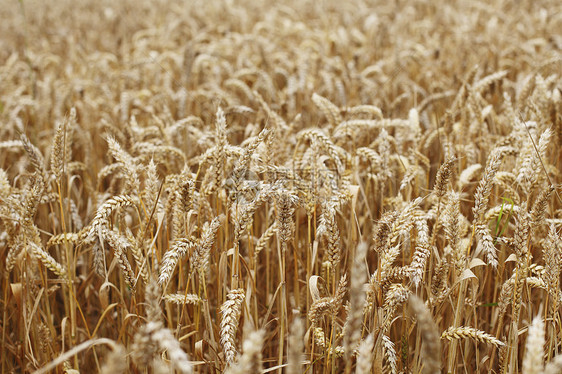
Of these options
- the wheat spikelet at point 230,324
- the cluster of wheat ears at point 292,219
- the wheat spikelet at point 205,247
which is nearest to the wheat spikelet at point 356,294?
the cluster of wheat ears at point 292,219

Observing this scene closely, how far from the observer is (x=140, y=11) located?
8297 millimetres

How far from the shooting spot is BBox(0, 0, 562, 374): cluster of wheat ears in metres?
1.26

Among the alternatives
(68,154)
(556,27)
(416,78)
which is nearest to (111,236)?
(68,154)

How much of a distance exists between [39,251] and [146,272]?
0.98 feet

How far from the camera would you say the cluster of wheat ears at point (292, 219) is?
1256 millimetres

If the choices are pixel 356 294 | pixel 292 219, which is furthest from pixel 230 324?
pixel 356 294

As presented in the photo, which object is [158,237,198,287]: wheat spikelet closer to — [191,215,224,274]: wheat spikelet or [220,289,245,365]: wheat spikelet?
[191,215,224,274]: wheat spikelet

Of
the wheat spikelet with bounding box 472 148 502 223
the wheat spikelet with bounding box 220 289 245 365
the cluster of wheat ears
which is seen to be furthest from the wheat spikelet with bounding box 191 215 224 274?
the wheat spikelet with bounding box 472 148 502 223

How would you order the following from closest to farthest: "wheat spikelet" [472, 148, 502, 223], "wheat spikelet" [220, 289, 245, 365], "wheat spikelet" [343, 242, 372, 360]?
1. "wheat spikelet" [343, 242, 372, 360]
2. "wheat spikelet" [220, 289, 245, 365]
3. "wheat spikelet" [472, 148, 502, 223]

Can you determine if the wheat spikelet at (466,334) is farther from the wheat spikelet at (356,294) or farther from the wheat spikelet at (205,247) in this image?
the wheat spikelet at (205,247)

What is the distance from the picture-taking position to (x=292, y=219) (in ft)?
4.31

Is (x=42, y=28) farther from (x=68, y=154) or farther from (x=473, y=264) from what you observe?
(x=473, y=264)

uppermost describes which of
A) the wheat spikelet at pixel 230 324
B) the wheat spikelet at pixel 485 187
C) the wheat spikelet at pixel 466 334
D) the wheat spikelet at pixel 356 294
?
the wheat spikelet at pixel 485 187

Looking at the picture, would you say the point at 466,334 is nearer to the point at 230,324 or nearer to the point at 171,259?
the point at 230,324
